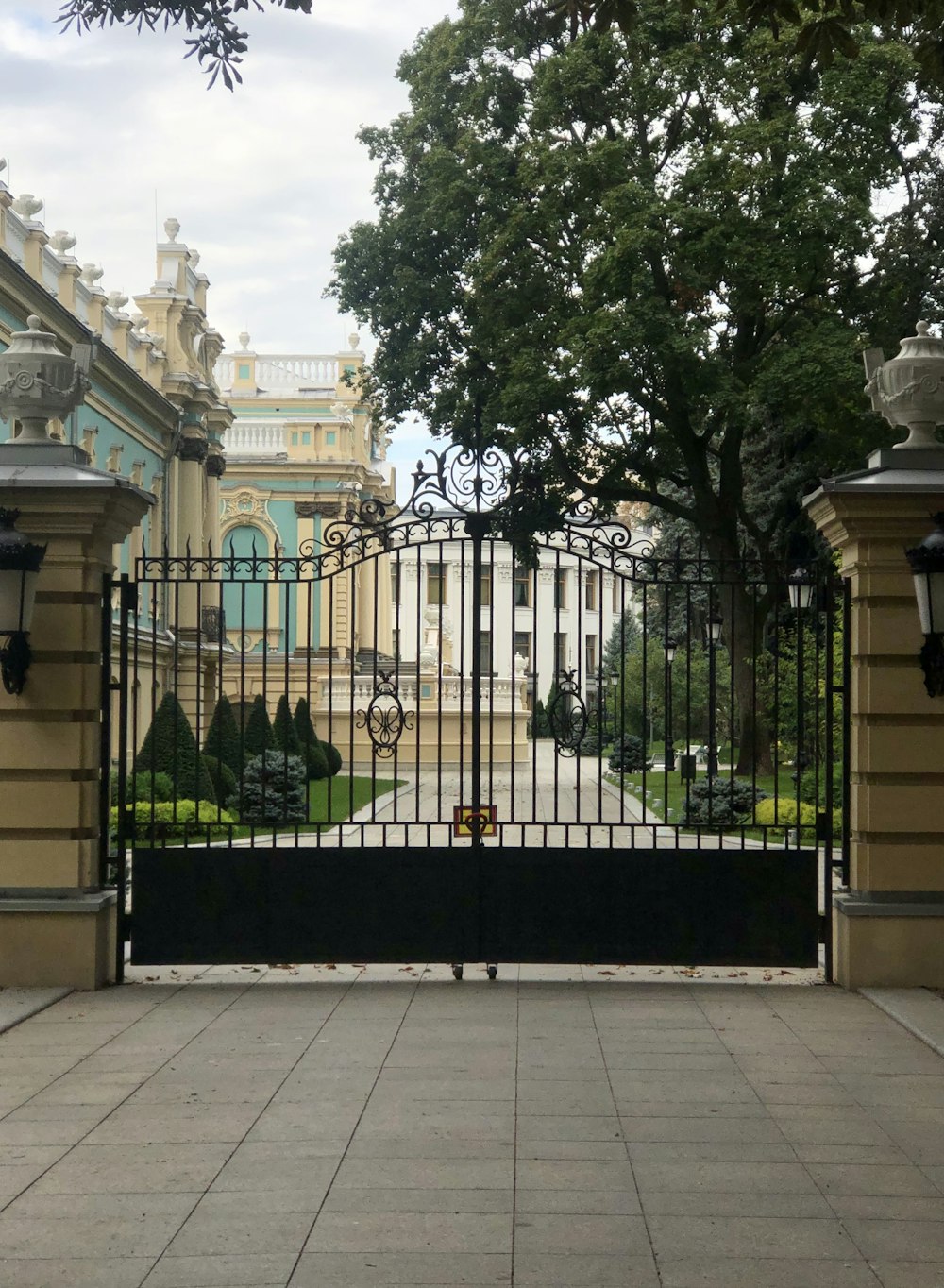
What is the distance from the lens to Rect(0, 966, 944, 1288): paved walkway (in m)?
4.94

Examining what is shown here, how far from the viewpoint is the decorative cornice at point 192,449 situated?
41312 mm

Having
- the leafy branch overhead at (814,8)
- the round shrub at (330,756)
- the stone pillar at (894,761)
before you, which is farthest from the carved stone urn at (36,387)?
the stone pillar at (894,761)

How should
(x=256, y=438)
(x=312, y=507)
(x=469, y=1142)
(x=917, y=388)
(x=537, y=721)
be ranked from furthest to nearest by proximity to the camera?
(x=256, y=438)
(x=312, y=507)
(x=537, y=721)
(x=917, y=388)
(x=469, y=1142)

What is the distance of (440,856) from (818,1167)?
13.7 feet

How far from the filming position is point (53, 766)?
941 centimetres

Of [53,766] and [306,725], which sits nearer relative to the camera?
[53,766]

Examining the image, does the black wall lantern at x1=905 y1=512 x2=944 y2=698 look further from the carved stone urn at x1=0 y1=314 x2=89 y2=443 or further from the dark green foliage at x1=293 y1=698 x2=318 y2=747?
the carved stone urn at x1=0 y1=314 x2=89 y2=443

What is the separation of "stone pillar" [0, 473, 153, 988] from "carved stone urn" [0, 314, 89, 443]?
47cm

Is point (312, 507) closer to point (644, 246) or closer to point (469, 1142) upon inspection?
point (644, 246)

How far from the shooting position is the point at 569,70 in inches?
1013

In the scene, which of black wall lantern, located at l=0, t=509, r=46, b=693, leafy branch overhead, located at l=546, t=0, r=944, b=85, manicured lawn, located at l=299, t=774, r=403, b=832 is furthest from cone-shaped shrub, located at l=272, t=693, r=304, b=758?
leafy branch overhead, located at l=546, t=0, r=944, b=85

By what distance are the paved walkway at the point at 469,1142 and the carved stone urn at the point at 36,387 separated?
3614 millimetres

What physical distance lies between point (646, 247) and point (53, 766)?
17.3 metres

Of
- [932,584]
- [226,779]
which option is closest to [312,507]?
[226,779]
